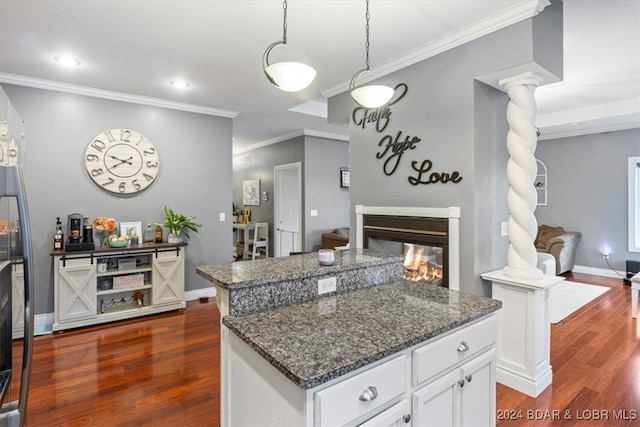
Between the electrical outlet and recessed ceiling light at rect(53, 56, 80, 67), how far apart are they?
10.2 ft

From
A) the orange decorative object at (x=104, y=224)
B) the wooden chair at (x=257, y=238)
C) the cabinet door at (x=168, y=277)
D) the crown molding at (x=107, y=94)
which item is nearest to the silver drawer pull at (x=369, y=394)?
the cabinet door at (x=168, y=277)

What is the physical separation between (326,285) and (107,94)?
3.78 metres

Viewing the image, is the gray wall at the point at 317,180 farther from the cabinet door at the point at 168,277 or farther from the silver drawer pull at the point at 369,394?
the silver drawer pull at the point at 369,394

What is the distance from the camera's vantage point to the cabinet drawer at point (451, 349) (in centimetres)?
130

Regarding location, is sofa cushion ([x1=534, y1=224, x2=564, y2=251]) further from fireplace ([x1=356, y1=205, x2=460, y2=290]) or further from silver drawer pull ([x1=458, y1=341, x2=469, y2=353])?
silver drawer pull ([x1=458, y1=341, x2=469, y2=353])

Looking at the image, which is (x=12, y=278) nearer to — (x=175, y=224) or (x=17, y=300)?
(x=17, y=300)

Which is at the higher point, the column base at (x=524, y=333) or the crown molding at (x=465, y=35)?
the crown molding at (x=465, y=35)

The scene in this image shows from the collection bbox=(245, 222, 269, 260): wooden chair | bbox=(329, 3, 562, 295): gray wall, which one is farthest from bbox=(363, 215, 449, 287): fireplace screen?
bbox=(245, 222, 269, 260): wooden chair

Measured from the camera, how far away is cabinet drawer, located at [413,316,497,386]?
1296 mm

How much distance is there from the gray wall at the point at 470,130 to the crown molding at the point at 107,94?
109 inches

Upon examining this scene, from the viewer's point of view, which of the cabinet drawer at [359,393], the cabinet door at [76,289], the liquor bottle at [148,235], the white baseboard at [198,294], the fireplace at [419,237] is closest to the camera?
the cabinet drawer at [359,393]

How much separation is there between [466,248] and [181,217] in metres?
3.27

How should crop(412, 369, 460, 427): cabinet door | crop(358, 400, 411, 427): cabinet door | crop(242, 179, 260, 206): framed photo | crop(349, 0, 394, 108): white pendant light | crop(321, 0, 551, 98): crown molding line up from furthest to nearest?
crop(242, 179, 260, 206): framed photo, crop(321, 0, 551, 98): crown molding, crop(349, 0, 394, 108): white pendant light, crop(412, 369, 460, 427): cabinet door, crop(358, 400, 411, 427): cabinet door

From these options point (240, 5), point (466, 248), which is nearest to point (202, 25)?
point (240, 5)
